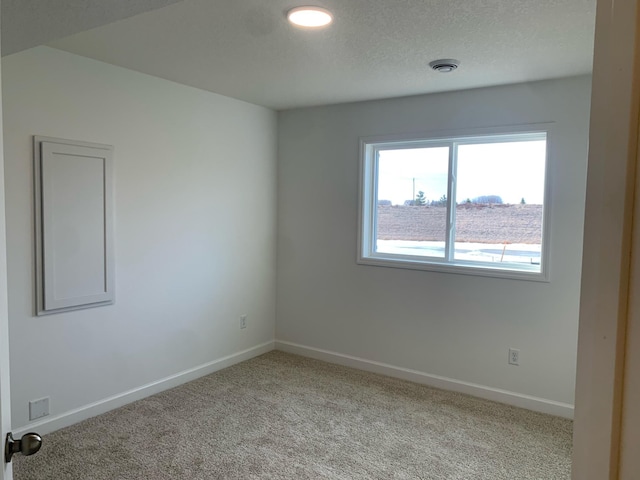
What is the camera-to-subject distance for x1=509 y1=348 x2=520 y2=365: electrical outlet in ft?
11.1

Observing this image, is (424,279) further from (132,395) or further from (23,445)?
(23,445)

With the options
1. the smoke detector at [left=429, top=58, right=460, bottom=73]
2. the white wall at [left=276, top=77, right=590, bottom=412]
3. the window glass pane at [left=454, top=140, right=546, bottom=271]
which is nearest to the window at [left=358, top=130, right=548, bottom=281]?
the window glass pane at [left=454, top=140, right=546, bottom=271]

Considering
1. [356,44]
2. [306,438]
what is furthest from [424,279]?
[356,44]

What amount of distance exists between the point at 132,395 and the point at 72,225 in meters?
1.32

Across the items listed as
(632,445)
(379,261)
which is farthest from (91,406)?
(632,445)

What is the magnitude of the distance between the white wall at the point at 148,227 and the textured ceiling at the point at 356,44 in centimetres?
27

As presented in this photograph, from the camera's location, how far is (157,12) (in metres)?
2.16

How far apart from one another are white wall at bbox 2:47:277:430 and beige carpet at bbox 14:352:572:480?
14.5 inches

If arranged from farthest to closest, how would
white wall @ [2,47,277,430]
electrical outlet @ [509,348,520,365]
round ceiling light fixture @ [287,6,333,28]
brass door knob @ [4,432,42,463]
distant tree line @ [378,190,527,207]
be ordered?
distant tree line @ [378,190,527,207], electrical outlet @ [509,348,520,365], white wall @ [2,47,277,430], round ceiling light fixture @ [287,6,333,28], brass door knob @ [4,432,42,463]

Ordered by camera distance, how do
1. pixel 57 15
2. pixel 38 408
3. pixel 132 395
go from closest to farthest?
pixel 57 15 < pixel 38 408 < pixel 132 395

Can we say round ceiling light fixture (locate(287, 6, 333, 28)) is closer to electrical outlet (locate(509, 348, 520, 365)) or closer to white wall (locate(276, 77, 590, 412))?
white wall (locate(276, 77, 590, 412))

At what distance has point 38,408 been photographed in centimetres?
279

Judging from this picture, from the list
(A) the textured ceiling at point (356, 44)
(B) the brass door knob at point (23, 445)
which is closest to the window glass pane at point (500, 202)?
(A) the textured ceiling at point (356, 44)

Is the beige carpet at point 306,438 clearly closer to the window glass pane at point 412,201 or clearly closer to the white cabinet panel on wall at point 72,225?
the white cabinet panel on wall at point 72,225
